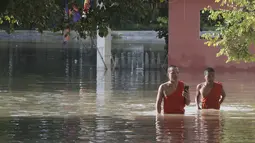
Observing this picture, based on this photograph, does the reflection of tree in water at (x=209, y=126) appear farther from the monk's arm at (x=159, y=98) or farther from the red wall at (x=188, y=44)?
the red wall at (x=188, y=44)

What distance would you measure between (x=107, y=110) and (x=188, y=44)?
1671 centimetres

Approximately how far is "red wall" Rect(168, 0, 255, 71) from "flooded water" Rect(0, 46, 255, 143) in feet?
4.83

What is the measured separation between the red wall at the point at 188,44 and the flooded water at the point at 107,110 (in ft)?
4.83

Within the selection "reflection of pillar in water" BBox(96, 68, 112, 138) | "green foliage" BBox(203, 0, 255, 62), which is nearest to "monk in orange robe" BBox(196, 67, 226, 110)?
"green foliage" BBox(203, 0, 255, 62)

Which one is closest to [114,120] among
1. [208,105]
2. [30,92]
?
[208,105]

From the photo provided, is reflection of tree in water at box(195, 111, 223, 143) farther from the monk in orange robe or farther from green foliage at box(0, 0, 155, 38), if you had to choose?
green foliage at box(0, 0, 155, 38)

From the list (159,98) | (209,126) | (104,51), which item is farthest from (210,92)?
(104,51)

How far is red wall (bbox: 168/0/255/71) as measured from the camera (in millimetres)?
36094

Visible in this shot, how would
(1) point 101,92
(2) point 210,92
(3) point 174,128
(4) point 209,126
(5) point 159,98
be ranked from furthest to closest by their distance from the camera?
(1) point 101,92 → (2) point 210,92 → (4) point 209,126 → (5) point 159,98 → (3) point 174,128

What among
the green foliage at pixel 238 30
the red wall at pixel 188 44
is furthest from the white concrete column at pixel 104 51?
the green foliage at pixel 238 30

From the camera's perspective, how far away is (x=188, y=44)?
3638 cm

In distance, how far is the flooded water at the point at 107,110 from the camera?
1477cm

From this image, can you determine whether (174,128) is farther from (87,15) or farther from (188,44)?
(188,44)

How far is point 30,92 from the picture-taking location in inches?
A: 995
